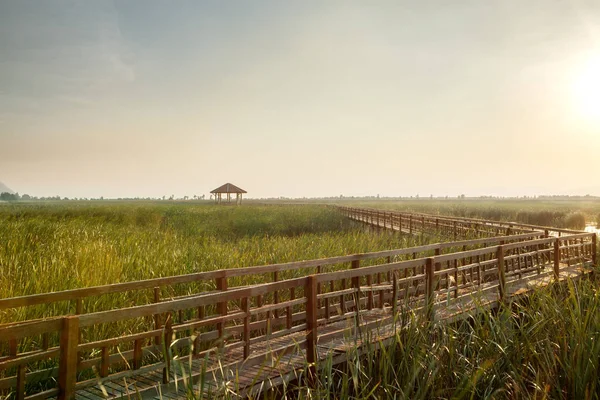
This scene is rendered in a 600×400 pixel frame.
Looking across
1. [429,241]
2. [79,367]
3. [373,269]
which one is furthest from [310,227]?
[79,367]

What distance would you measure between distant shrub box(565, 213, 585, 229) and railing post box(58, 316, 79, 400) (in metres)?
34.7

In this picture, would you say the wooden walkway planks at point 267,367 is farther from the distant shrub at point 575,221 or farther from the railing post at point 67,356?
the distant shrub at point 575,221

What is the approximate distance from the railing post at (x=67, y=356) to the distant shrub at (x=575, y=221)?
1365 inches

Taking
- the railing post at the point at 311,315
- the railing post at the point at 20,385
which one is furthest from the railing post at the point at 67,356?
the railing post at the point at 311,315

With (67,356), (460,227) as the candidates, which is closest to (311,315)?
(67,356)


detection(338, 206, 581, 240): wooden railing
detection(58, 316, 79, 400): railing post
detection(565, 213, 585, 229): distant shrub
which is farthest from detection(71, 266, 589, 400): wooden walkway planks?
detection(565, 213, 585, 229): distant shrub

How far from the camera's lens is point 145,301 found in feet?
28.9

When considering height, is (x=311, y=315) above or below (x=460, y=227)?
below

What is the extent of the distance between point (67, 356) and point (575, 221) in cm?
3593

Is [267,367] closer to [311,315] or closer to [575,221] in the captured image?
[311,315]

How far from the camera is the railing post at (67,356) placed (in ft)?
12.1

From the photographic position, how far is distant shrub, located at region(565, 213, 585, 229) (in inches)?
1267

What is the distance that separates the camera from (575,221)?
3288 cm

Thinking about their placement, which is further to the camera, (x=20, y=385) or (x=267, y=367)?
(x=267, y=367)
